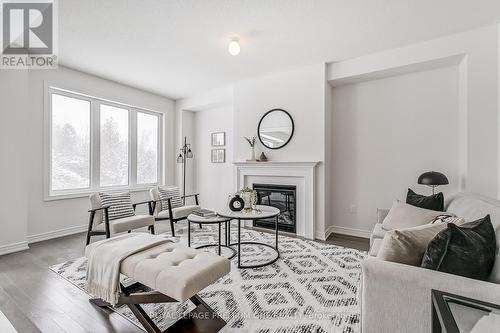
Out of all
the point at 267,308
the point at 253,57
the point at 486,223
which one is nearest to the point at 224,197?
the point at 253,57

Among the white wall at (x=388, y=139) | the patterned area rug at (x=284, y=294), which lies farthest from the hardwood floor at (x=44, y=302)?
the white wall at (x=388, y=139)

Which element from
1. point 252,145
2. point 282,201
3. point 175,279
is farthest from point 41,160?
point 282,201

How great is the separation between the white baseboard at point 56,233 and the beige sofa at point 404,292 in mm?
4263

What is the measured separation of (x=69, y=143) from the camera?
387 cm

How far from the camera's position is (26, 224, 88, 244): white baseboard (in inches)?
134

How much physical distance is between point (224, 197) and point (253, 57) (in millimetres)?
2980

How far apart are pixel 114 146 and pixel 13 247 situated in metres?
2.09

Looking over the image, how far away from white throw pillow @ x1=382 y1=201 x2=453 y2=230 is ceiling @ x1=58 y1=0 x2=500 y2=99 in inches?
77.8

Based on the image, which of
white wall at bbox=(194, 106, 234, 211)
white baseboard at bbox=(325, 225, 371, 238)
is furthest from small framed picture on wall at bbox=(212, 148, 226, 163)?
white baseboard at bbox=(325, 225, 371, 238)

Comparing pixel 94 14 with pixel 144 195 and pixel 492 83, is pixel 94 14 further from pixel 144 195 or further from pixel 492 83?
pixel 492 83

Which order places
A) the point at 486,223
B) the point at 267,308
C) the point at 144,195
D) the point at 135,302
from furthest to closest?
the point at 144,195, the point at 267,308, the point at 135,302, the point at 486,223

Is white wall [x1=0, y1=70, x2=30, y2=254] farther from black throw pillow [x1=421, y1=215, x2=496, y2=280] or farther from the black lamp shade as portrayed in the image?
the black lamp shade

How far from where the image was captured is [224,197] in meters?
5.25

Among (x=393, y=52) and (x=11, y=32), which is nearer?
(x=11, y=32)
